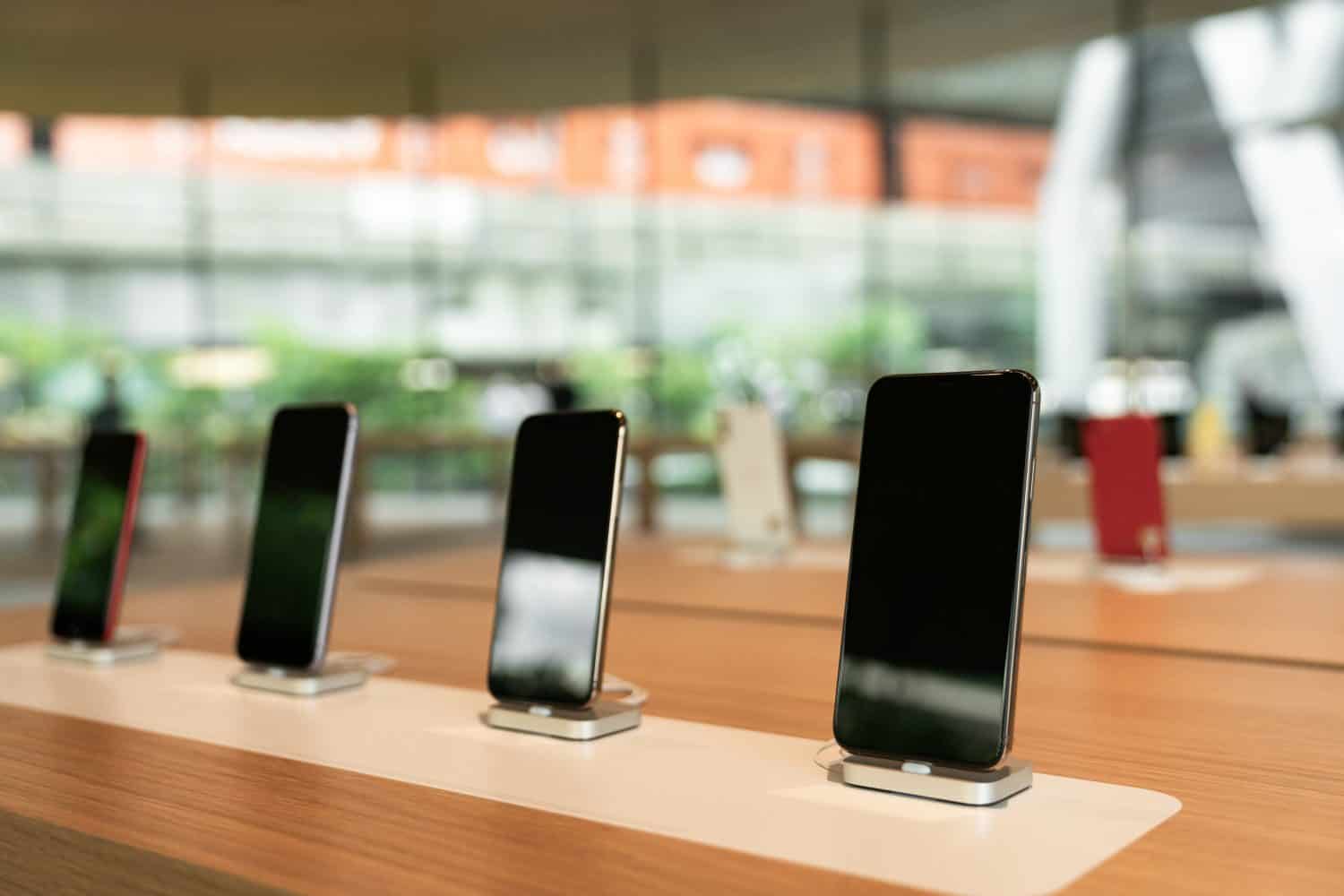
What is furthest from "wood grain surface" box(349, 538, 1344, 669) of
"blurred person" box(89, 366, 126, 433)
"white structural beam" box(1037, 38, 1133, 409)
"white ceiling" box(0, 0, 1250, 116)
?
"white structural beam" box(1037, 38, 1133, 409)

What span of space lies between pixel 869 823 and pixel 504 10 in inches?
325

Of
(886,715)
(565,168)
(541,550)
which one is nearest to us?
(886,715)

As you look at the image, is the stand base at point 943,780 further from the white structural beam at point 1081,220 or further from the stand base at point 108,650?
the white structural beam at point 1081,220

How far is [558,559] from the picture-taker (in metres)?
1.45

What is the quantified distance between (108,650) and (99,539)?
0.63 ft

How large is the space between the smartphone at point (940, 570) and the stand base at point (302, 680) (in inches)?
28.3

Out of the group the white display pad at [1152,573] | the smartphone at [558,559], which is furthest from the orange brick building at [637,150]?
the smartphone at [558,559]

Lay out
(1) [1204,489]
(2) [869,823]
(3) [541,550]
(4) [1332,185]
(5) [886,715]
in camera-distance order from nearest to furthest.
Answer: (2) [869,823] → (5) [886,715] → (3) [541,550] → (1) [1204,489] → (4) [1332,185]

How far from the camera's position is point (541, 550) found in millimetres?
1473

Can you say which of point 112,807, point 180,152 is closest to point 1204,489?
point 112,807

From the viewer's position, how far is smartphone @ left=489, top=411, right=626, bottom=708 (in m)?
1.38

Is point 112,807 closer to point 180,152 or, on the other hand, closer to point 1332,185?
point 1332,185

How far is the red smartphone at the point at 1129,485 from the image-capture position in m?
2.57

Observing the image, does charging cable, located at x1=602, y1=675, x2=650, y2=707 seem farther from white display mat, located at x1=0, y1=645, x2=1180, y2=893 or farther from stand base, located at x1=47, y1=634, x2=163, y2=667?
stand base, located at x1=47, y1=634, x2=163, y2=667
